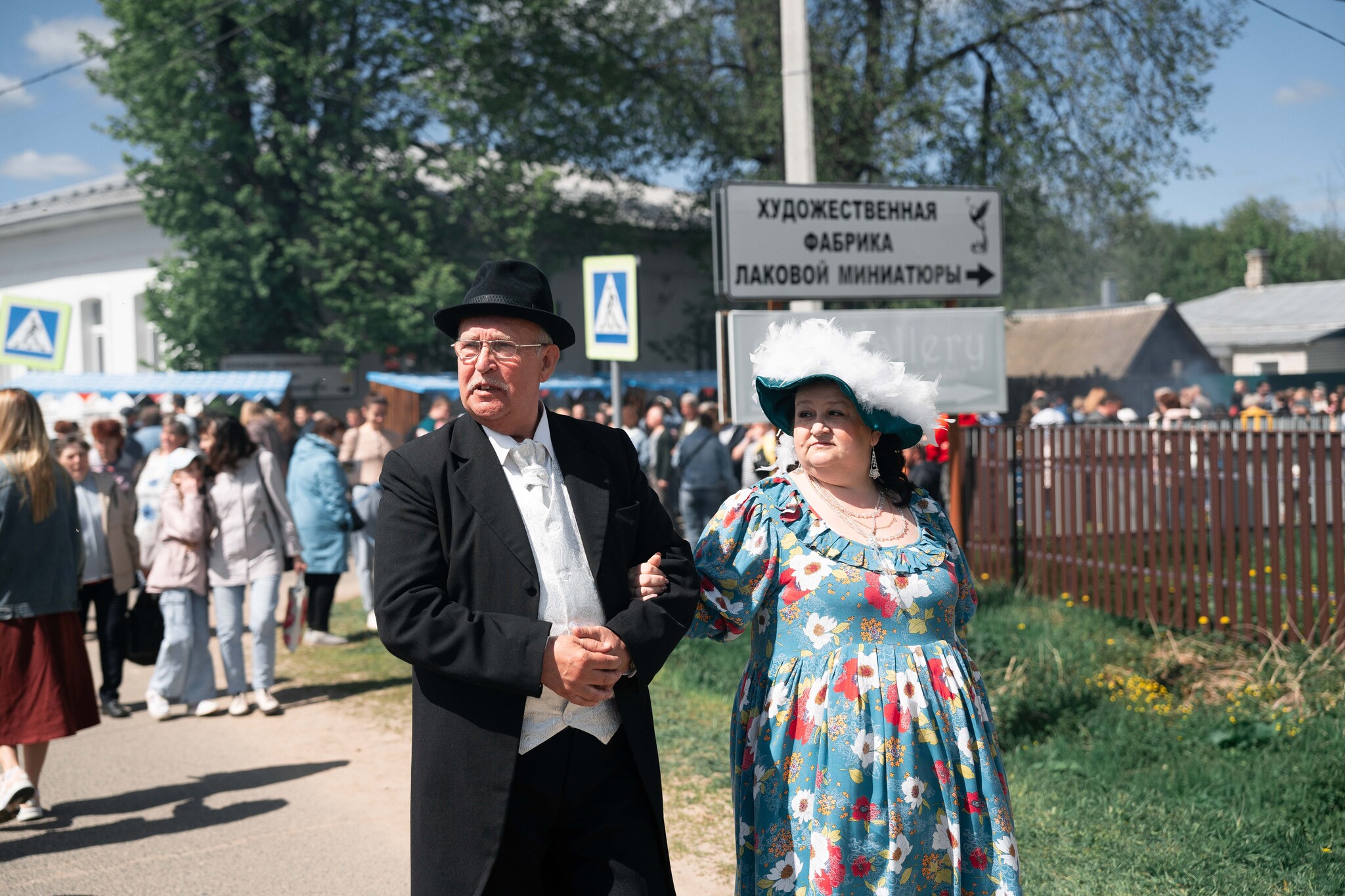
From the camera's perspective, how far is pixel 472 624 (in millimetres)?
2506

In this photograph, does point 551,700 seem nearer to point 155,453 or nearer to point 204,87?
point 155,453

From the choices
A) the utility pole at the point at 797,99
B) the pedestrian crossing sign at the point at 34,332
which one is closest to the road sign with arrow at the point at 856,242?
the utility pole at the point at 797,99

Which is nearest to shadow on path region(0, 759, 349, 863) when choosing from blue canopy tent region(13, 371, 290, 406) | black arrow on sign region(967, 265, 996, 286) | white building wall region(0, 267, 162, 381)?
black arrow on sign region(967, 265, 996, 286)

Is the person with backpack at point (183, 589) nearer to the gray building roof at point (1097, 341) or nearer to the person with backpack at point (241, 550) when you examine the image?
the person with backpack at point (241, 550)

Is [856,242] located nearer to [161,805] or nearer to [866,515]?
[866,515]

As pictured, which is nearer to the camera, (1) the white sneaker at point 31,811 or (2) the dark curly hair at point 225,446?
(1) the white sneaker at point 31,811

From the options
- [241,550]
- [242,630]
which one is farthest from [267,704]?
[241,550]

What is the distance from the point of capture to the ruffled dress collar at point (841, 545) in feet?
10.0

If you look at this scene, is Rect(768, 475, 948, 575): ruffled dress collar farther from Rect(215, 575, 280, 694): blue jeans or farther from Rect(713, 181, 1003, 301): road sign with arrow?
Rect(215, 575, 280, 694): blue jeans

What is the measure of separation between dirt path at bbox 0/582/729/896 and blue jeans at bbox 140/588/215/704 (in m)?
0.20

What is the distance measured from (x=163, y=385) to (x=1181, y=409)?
15.9 m

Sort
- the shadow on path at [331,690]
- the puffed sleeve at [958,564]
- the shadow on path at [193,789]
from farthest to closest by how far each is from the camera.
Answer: the shadow on path at [331,690], the shadow on path at [193,789], the puffed sleeve at [958,564]

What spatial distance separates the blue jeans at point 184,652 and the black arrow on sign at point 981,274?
5.17 meters

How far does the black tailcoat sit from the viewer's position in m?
2.50
